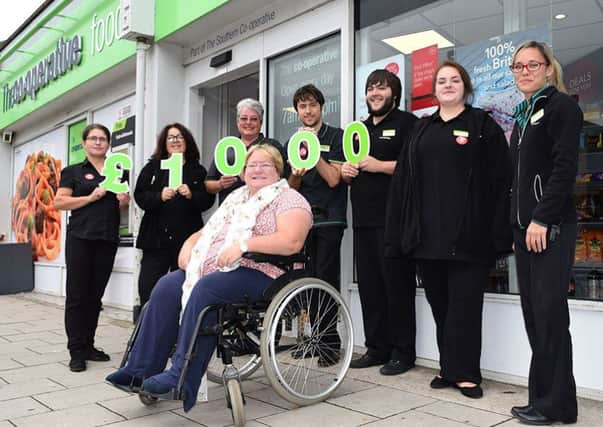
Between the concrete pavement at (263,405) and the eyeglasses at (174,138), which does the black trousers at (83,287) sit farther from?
the eyeglasses at (174,138)

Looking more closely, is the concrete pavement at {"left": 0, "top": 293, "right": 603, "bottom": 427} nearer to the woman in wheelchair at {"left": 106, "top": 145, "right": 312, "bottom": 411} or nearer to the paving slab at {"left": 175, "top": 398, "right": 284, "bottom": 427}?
the paving slab at {"left": 175, "top": 398, "right": 284, "bottom": 427}

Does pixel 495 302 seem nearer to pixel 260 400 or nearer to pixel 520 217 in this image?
pixel 520 217

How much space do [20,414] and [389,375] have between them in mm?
2034

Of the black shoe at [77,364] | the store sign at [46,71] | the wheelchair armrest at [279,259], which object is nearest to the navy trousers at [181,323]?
the wheelchair armrest at [279,259]

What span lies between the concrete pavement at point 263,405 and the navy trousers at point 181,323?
295mm

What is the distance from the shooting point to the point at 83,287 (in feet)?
13.0

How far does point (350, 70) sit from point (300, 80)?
76cm

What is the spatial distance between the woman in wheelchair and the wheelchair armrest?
0.09 feet

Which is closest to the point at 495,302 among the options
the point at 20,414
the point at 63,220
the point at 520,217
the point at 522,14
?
the point at 520,217

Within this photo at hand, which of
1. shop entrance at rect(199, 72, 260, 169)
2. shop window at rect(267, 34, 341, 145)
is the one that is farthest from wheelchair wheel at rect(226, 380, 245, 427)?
shop entrance at rect(199, 72, 260, 169)

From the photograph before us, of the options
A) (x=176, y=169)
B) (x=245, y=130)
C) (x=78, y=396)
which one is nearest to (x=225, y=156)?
(x=176, y=169)

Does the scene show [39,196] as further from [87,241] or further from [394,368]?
[394,368]

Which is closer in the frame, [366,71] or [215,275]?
[215,275]

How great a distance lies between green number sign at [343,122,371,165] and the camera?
3.40 m
